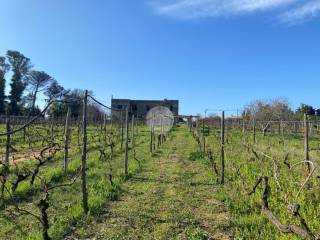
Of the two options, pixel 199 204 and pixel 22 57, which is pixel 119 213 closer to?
pixel 199 204

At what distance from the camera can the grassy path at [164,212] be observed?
6508 mm

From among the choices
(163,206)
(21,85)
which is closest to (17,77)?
(21,85)

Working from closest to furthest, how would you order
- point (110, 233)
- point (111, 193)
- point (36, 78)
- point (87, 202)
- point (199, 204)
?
point (110, 233) < point (87, 202) < point (199, 204) < point (111, 193) < point (36, 78)

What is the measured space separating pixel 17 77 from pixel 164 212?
69438 mm

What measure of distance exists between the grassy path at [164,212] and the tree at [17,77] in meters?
55.9

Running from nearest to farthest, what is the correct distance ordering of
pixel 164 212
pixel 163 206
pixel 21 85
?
pixel 164 212
pixel 163 206
pixel 21 85

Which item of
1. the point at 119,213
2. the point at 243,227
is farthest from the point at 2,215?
the point at 243,227

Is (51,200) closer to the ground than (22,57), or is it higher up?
closer to the ground

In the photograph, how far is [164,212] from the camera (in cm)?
786

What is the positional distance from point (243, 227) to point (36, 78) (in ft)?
268

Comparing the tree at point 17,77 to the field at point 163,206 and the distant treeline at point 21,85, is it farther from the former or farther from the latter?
the field at point 163,206

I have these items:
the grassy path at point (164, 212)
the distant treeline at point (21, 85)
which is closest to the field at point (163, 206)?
the grassy path at point (164, 212)

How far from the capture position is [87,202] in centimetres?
806

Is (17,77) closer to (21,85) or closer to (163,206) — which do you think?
(21,85)
